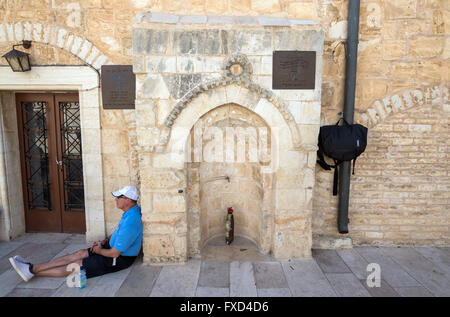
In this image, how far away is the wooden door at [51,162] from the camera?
4.16 meters

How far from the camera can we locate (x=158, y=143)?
332 centimetres

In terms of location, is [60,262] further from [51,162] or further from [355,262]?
[355,262]

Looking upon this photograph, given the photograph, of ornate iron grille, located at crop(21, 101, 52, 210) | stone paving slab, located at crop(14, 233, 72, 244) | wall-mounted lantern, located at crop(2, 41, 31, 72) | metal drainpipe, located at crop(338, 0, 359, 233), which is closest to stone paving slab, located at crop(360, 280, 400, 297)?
metal drainpipe, located at crop(338, 0, 359, 233)

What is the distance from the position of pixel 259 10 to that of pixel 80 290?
4.12 meters

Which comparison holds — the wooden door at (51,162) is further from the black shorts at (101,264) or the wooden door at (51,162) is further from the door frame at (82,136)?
the black shorts at (101,264)

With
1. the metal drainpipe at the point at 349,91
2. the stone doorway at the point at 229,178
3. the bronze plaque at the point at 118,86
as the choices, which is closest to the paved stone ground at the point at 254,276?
the stone doorway at the point at 229,178

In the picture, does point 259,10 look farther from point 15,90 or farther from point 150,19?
point 15,90

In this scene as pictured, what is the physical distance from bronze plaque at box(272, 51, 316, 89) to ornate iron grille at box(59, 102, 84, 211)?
3025 mm

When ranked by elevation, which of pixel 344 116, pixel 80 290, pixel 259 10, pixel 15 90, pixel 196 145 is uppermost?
pixel 259 10

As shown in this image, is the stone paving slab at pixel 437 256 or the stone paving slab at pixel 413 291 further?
the stone paving slab at pixel 437 256

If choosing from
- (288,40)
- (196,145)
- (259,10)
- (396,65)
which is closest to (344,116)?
(396,65)

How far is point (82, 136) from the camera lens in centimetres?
388

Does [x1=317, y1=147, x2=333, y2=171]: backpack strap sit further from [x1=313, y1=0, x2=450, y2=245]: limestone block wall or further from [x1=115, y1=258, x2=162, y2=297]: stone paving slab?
[x1=115, y1=258, x2=162, y2=297]: stone paving slab

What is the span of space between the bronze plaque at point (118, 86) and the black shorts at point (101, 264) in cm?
201
